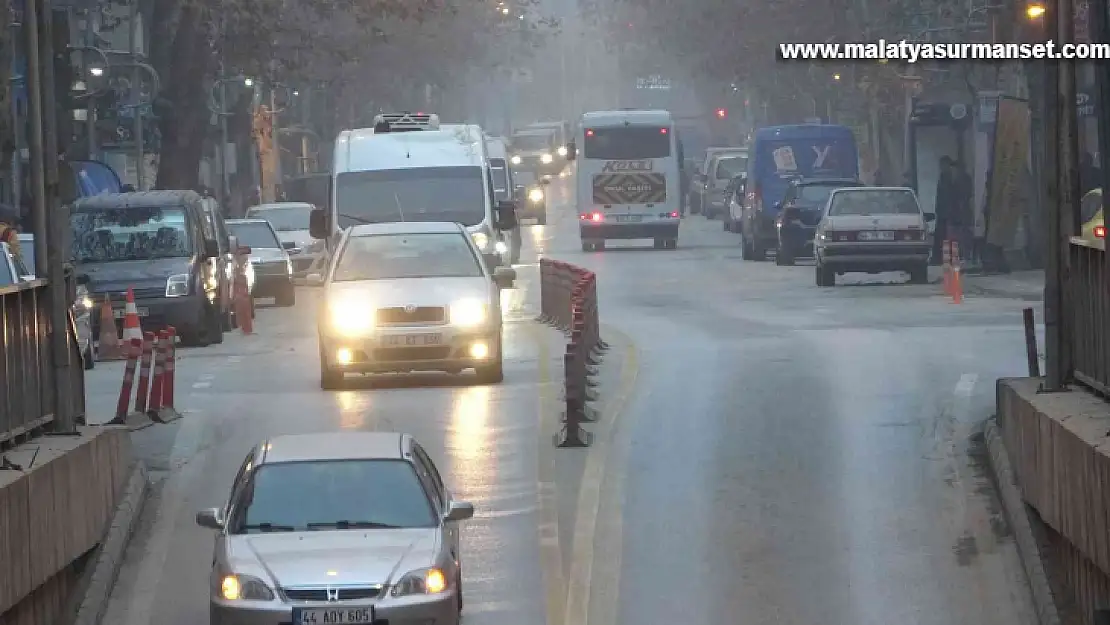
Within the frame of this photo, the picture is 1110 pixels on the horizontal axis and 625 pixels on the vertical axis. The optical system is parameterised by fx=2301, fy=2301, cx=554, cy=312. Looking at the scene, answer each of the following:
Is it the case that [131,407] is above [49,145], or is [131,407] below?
below

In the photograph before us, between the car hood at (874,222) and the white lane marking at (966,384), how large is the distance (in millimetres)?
14814

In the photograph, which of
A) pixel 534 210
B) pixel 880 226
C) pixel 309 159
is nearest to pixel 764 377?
pixel 880 226

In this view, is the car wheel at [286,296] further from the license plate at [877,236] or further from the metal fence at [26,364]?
the metal fence at [26,364]

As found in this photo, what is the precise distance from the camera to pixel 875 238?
36.7 m

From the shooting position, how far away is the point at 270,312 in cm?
3631

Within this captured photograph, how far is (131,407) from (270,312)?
14426 millimetres

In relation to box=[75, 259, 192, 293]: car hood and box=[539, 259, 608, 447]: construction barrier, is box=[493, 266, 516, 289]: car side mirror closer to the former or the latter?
box=[539, 259, 608, 447]: construction barrier

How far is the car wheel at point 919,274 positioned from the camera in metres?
37.2

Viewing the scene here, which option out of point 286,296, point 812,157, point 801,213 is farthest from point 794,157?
point 286,296

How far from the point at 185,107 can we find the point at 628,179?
1223cm

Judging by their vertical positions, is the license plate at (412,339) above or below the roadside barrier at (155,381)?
above

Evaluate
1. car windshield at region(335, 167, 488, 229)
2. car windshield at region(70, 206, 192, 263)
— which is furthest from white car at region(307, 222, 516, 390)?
car windshield at region(335, 167, 488, 229)

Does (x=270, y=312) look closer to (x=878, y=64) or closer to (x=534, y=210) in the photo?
(x=878, y=64)

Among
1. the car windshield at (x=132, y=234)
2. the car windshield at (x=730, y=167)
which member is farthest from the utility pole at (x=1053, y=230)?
the car windshield at (x=730, y=167)
